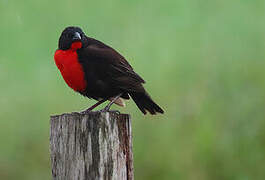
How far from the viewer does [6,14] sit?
7777 millimetres

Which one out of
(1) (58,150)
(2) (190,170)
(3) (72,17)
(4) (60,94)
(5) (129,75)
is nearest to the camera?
(1) (58,150)

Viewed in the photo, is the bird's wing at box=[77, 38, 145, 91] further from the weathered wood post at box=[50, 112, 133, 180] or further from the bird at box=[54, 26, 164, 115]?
the weathered wood post at box=[50, 112, 133, 180]

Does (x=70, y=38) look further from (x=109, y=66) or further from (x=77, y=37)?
(x=109, y=66)

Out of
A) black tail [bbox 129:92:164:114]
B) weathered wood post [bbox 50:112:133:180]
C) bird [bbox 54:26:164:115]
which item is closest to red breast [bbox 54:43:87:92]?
bird [bbox 54:26:164:115]

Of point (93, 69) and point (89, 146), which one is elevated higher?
point (93, 69)

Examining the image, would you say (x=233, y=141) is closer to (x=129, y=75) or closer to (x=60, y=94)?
(x=60, y=94)

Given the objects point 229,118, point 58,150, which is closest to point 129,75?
point 58,150

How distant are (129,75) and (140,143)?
1.92 metres

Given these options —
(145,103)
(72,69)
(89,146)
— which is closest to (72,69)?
(72,69)

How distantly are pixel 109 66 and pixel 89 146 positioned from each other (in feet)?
3.82

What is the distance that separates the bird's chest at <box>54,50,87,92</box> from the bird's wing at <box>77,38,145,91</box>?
6 centimetres

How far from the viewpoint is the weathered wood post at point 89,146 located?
3211mm

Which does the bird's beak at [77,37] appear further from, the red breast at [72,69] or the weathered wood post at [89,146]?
the weathered wood post at [89,146]

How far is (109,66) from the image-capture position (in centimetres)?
431
